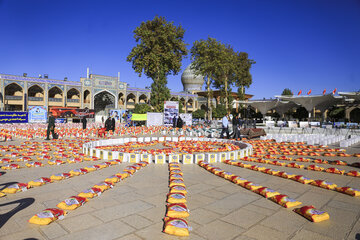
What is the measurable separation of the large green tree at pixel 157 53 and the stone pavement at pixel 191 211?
23.4 m

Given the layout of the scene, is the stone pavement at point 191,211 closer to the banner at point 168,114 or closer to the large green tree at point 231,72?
the banner at point 168,114

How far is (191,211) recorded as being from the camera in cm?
366

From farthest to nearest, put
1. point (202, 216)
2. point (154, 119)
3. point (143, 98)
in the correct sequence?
1. point (143, 98)
2. point (154, 119)
3. point (202, 216)

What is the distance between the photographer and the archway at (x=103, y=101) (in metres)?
49.9

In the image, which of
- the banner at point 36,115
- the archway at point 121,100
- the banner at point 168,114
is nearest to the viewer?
the banner at point 168,114

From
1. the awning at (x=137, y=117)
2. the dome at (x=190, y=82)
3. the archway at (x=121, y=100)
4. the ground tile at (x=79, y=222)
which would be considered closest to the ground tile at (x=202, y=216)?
the ground tile at (x=79, y=222)

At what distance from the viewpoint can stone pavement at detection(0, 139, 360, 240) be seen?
2.94 m

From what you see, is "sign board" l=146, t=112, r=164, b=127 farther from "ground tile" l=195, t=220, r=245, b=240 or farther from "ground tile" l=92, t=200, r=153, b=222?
"ground tile" l=195, t=220, r=245, b=240

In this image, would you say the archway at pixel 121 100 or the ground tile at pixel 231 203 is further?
the archway at pixel 121 100

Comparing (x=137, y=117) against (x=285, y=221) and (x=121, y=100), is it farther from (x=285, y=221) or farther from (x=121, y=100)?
(x=121, y=100)

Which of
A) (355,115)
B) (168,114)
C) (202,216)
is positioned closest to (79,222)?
(202,216)

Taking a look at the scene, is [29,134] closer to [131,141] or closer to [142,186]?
[131,141]

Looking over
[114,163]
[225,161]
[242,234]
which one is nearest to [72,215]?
[242,234]

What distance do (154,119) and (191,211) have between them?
2078 cm
